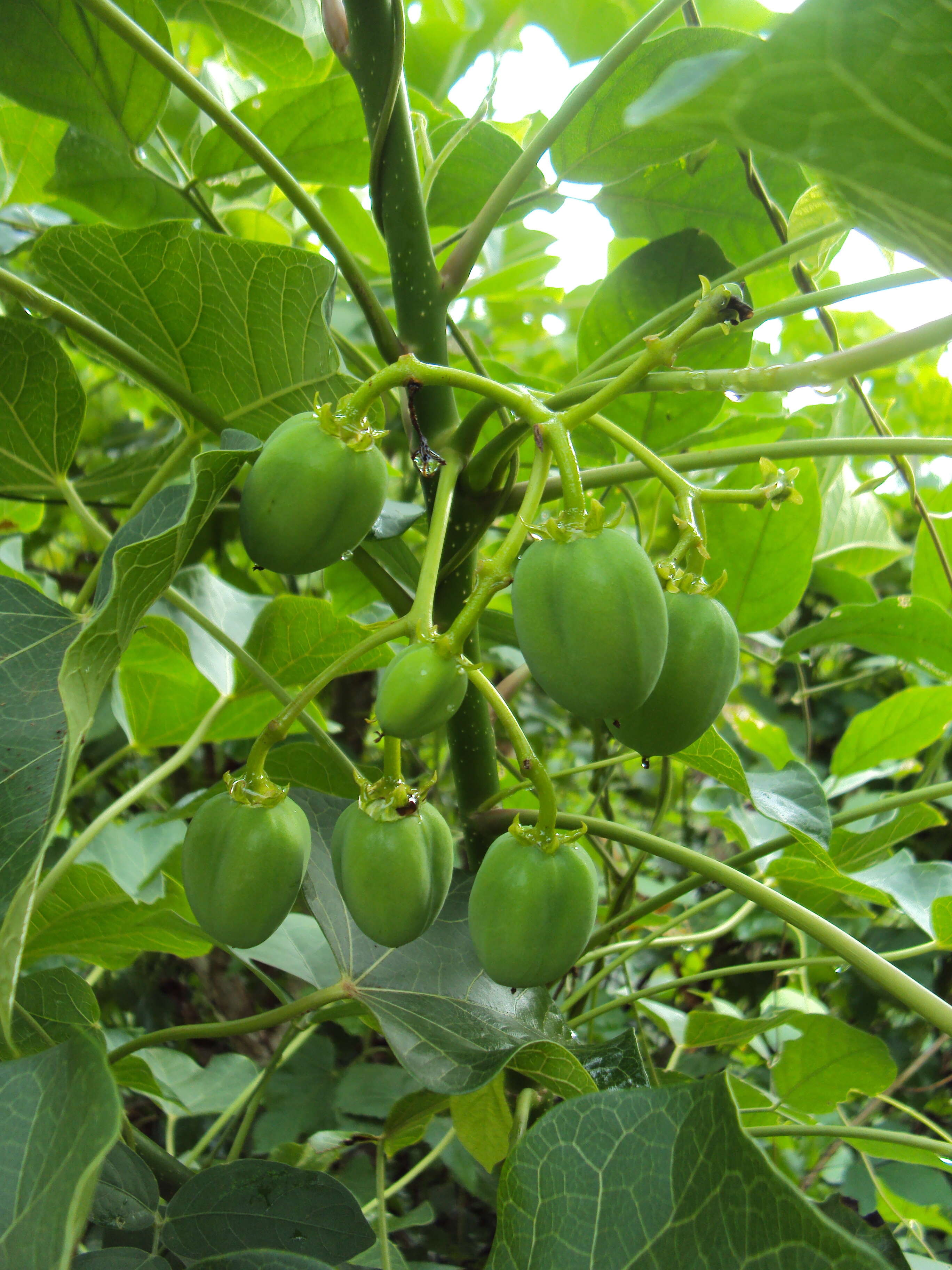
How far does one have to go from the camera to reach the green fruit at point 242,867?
66cm

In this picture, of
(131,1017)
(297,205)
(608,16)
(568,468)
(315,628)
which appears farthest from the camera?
(131,1017)

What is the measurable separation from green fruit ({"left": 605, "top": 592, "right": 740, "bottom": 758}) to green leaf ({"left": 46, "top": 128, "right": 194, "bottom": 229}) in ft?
2.55

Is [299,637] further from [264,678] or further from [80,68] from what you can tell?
[80,68]

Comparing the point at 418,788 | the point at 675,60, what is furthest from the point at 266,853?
the point at 675,60

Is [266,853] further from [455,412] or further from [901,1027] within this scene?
[901,1027]

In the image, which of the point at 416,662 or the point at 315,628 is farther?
the point at 315,628

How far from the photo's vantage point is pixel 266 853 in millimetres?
662

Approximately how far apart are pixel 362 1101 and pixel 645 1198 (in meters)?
0.91

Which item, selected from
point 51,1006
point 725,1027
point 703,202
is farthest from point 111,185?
point 725,1027

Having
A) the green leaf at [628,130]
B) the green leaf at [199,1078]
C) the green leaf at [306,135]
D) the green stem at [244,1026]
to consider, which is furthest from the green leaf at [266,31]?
the green leaf at [199,1078]

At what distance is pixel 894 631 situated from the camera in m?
1.21

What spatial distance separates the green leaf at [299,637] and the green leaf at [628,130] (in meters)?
0.58

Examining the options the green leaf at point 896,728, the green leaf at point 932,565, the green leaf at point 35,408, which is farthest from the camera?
the green leaf at point 932,565

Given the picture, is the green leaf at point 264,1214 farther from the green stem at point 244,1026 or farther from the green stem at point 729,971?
the green stem at point 729,971
